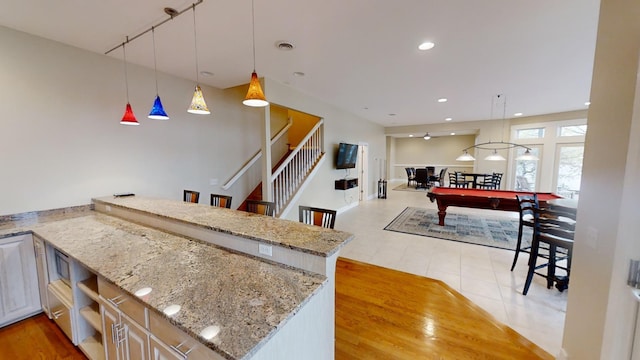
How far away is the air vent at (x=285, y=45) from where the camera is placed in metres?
2.80

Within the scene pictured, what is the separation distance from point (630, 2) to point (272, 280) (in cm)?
247

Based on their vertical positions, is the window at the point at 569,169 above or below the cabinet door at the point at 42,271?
above

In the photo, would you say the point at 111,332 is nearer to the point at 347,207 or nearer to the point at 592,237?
the point at 592,237

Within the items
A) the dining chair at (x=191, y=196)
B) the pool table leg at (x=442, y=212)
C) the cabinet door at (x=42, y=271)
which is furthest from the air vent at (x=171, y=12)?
the pool table leg at (x=442, y=212)

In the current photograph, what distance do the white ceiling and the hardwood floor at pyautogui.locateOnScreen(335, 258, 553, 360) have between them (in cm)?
287

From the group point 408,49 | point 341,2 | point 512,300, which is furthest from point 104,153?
point 512,300

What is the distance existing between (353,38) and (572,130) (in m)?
7.86

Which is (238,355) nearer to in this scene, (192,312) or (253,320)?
(253,320)

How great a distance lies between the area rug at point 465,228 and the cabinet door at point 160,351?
473 cm

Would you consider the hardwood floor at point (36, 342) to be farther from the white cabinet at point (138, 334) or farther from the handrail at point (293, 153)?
the handrail at point (293, 153)

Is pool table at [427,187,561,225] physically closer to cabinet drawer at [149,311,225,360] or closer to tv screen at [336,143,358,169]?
tv screen at [336,143,358,169]

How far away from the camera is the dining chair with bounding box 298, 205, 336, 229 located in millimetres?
2127

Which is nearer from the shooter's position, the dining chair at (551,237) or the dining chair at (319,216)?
the dining chair at (319,216)

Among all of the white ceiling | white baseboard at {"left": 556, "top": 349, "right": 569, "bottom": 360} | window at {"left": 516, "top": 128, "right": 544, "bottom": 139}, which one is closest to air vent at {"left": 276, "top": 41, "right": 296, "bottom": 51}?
the white ceiling
